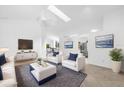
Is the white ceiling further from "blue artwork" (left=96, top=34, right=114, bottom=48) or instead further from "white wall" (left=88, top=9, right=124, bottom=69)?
"blue artwork" (left=96, top=34, right=114, bottom=48)

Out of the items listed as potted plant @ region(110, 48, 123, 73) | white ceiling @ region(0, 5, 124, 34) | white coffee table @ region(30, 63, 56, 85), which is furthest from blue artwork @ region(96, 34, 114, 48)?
white coffee table @ region(30, 63, 56, 85)

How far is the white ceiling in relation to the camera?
12.7 feet

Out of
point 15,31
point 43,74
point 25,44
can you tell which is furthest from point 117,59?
point 15,31

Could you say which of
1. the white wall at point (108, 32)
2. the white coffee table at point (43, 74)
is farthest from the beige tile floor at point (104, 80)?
the white wall at point (108, 32)

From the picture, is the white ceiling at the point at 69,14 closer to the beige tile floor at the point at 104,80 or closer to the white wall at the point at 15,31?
the white wall at the point at 15,31

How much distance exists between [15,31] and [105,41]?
518 centimetres

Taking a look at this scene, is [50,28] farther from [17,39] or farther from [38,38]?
[17,39]

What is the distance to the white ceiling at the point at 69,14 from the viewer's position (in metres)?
3.88

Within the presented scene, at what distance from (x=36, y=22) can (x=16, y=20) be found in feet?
3.77

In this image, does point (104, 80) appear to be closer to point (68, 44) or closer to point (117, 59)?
point (117, 59)

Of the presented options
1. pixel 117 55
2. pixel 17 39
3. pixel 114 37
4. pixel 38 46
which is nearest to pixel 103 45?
pixel 114 37

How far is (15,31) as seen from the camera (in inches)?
216

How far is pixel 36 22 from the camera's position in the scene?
575 centimetres

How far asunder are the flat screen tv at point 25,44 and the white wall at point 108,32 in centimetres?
389
